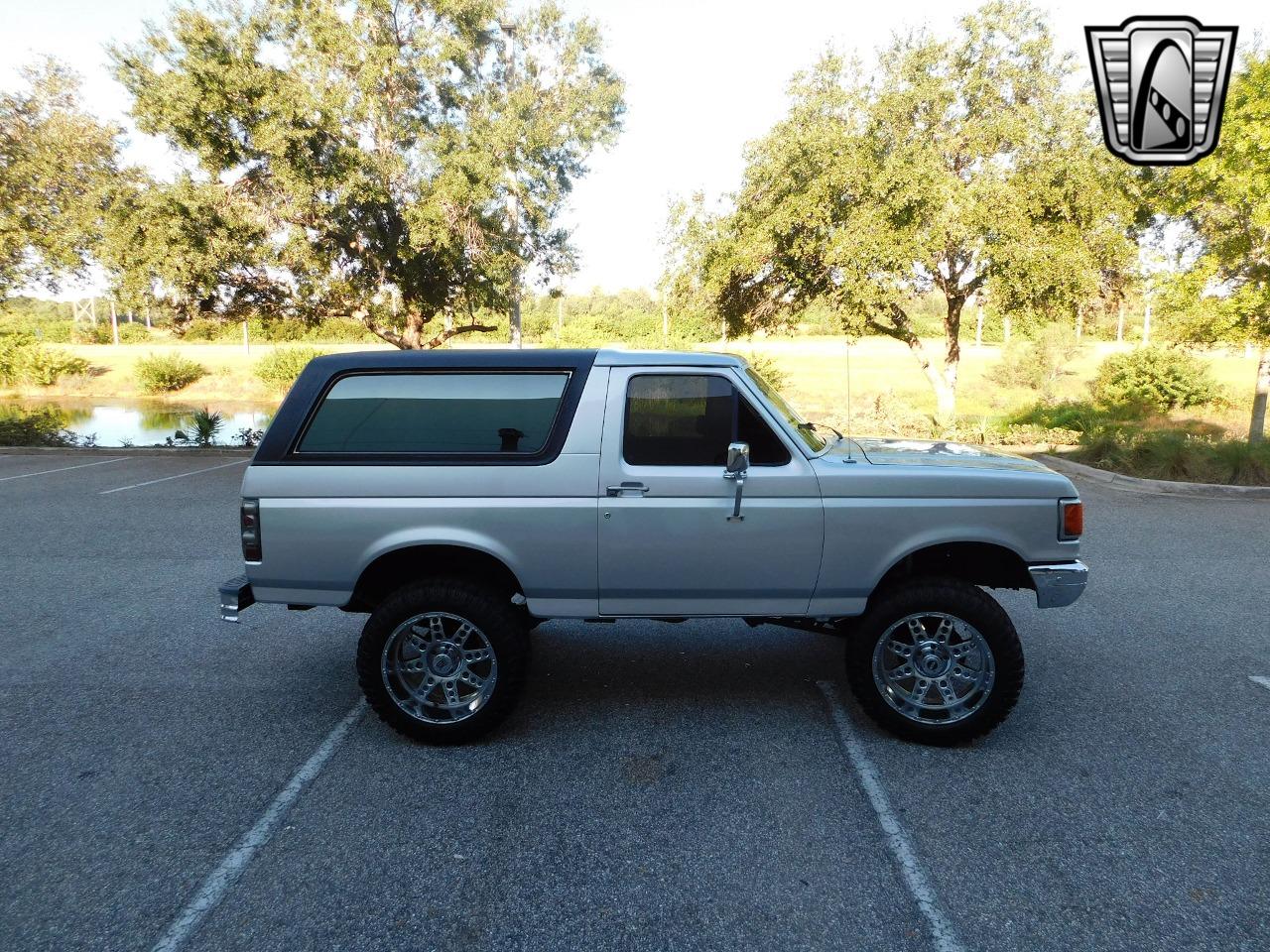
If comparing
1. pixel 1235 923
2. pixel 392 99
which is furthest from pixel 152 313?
pixel 1235 923

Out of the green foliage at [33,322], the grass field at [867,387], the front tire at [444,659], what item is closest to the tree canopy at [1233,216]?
the grass field at [867,387]

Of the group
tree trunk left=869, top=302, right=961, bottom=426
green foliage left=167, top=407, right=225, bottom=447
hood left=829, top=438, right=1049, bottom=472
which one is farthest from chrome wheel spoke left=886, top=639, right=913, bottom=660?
green foliage left=167, top=407, right=225, bottom=447

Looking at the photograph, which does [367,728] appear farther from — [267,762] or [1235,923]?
[1235,923]

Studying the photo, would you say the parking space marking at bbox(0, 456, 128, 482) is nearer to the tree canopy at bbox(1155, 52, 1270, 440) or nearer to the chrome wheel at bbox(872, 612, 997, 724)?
the chrome wheel at bbox(872, 612, 997, 724)

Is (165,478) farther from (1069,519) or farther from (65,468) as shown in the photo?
(1069,519)

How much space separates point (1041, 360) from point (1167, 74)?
25.7 metres

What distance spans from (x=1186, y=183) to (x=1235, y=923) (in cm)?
1350

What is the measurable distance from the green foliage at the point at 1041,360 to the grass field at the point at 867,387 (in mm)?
393

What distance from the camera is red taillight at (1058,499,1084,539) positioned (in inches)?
158

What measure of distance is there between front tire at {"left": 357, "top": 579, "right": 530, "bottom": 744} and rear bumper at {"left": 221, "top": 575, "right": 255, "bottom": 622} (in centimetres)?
71

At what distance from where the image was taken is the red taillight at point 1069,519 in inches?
158

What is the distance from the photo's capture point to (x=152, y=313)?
15.8m

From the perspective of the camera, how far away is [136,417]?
95.9 ft

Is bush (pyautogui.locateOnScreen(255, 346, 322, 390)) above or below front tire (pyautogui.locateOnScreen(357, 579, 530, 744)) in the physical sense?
above
